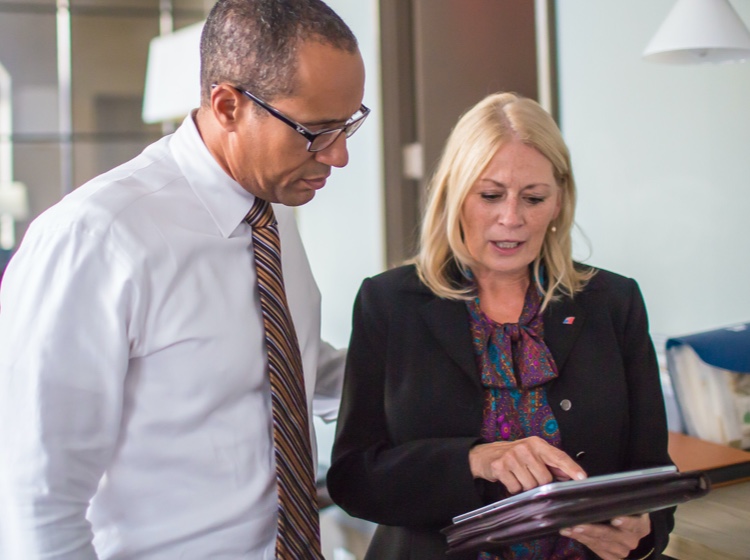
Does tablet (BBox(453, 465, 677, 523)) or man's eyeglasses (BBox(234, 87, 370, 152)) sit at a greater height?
man's eyeglasses (BBox(234, 87, 370, 152))

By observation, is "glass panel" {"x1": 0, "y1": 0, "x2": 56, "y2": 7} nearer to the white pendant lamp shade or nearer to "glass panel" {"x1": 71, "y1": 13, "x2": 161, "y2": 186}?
"glass panel" {"x1": 71, "y1": 13, "x2": 161, "y2": 186}

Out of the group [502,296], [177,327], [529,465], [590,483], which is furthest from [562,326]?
[177,327]

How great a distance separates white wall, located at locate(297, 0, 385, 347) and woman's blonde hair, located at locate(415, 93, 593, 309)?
5.22 ft

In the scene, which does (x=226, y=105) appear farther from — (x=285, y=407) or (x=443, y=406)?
(x=443, y=406)

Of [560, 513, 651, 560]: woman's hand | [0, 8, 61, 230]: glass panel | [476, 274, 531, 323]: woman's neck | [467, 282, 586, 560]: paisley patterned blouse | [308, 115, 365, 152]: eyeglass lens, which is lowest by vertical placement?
[560, 513, 651, 560]: woman's hand

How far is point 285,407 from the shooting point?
1.40m

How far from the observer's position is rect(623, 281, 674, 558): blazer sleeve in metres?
1.71

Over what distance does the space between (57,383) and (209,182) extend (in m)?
0.41

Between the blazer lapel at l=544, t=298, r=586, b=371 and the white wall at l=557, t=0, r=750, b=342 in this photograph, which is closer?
the blazer lapel at l=544, t=298, r=586, b=371

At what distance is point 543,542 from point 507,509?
39 centimetres

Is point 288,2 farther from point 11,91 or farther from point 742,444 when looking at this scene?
point 11,91

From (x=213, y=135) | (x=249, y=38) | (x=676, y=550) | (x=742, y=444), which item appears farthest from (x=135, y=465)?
(x=742, y=444)

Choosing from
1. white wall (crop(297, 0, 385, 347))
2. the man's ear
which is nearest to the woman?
the man's ear

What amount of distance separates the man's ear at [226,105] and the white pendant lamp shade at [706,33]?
5.42 feet
